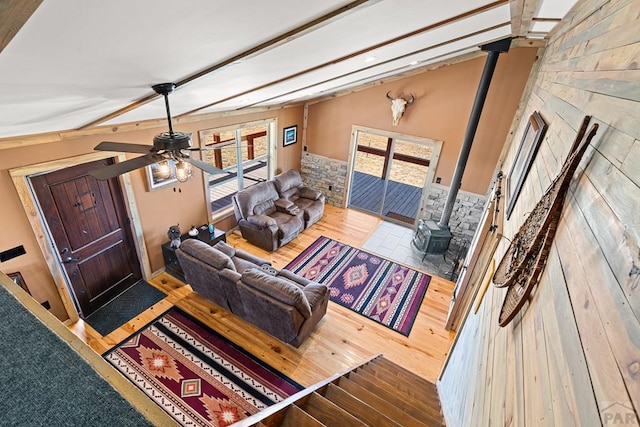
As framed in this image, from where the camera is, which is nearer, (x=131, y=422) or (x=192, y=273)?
(x=131, y=422)

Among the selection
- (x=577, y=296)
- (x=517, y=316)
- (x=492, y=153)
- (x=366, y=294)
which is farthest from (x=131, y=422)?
(x=492, y=153)

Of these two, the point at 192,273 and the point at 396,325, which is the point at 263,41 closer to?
the point at 192,273

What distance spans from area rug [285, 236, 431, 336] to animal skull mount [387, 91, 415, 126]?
2974 mm

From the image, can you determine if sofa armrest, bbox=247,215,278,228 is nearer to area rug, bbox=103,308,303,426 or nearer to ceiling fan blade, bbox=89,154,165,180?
area rug, bbox=103,308,303,426

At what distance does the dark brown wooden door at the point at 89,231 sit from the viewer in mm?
3482

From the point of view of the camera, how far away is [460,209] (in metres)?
6.03

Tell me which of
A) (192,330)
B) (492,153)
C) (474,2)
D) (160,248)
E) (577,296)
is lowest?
(192,330)

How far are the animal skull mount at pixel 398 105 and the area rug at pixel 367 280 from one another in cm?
297

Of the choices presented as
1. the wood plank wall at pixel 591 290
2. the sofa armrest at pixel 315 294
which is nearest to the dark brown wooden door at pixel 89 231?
the sofa armrest at pixel 315 294

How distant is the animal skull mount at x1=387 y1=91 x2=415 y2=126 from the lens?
5980 millimetres

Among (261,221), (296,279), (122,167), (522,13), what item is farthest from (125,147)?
(522,13)

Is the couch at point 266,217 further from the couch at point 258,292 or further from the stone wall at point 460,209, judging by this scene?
the stone wall at point 460,209

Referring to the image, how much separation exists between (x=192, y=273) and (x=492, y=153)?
5.73m

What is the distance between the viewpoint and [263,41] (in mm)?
1831
